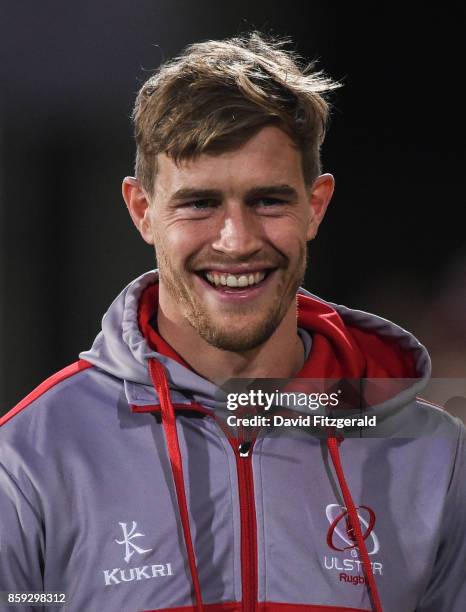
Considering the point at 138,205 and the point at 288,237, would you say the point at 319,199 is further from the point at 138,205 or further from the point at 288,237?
the point at 138,205

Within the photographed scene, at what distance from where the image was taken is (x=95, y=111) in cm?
127

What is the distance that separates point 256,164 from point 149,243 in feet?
0.62

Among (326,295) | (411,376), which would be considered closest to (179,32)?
(326,295)

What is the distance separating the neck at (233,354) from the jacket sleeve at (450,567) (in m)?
0.28

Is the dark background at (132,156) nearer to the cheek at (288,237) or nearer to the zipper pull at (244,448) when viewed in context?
the cheek at (288,237)

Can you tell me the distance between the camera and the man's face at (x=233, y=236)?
1105 mm

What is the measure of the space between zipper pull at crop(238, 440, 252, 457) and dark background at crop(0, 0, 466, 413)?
0.29 meters

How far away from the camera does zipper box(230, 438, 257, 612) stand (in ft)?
3.49

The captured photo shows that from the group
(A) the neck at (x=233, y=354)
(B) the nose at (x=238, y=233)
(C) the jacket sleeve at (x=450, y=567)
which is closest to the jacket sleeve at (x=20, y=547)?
(A) the neck at (x=233, y=354)

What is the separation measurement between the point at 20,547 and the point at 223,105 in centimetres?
58

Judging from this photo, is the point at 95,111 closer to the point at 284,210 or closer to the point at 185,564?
the point at 284,210

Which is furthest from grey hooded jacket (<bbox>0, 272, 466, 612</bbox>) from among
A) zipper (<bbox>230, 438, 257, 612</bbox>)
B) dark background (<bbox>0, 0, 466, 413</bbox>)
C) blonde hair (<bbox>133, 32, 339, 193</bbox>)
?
blonde hair (<bbox>133, 32, 339, 193</bbox>)

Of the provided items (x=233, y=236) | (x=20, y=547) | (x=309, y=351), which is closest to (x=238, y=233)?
(x=233, y=236)

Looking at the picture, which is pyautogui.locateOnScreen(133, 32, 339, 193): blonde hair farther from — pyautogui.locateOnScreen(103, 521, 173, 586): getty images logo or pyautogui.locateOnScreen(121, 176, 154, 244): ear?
pyautogui.locateOnScreen(103, 521, 173, 586): getty images logo
